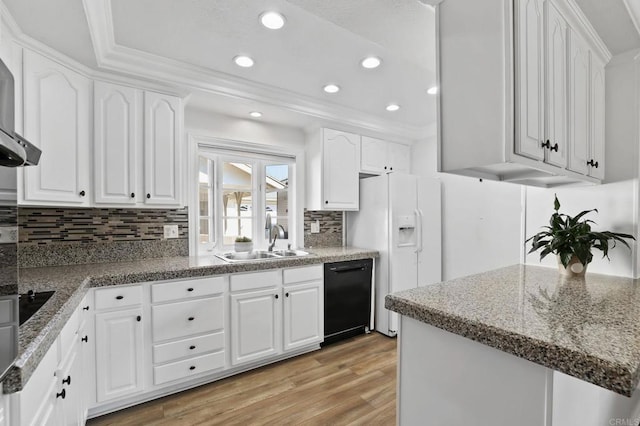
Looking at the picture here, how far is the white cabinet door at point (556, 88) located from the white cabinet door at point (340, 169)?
214 centimetres

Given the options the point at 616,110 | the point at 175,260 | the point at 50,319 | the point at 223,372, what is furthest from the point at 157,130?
the point at 616,110

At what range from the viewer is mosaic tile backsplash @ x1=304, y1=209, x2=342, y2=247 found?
11.3 ft

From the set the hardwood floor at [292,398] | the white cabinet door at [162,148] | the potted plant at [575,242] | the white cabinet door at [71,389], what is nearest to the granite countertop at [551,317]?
the potted plant at [575,242]

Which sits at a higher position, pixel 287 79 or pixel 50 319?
pixel 287 79

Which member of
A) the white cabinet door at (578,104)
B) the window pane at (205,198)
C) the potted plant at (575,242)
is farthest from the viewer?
the window pane at (205,198)

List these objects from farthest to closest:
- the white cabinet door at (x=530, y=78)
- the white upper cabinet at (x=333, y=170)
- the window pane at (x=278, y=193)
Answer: the window pane at (x=278, y=193) → the white upper cabinet at (x=333, y=170) → the white cabinet door at (x=530, y=78)

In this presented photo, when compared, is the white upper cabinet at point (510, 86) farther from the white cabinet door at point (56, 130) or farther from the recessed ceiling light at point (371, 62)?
the white cabinet door at point (56, 130)

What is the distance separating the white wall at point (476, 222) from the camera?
3.11m

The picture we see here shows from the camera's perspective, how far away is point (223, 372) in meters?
2.33

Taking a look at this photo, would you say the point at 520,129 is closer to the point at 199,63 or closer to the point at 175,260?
the point at 199,63

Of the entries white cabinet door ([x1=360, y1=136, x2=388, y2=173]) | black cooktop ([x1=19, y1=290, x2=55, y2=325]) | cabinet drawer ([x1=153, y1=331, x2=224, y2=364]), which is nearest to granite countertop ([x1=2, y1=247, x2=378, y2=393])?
black cooktop ([x1=19, y1=290, x2=55, y2=325])

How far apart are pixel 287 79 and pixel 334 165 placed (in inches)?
42.9

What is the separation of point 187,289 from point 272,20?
1812mm

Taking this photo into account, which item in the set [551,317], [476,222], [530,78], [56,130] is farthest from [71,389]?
[476,222]
